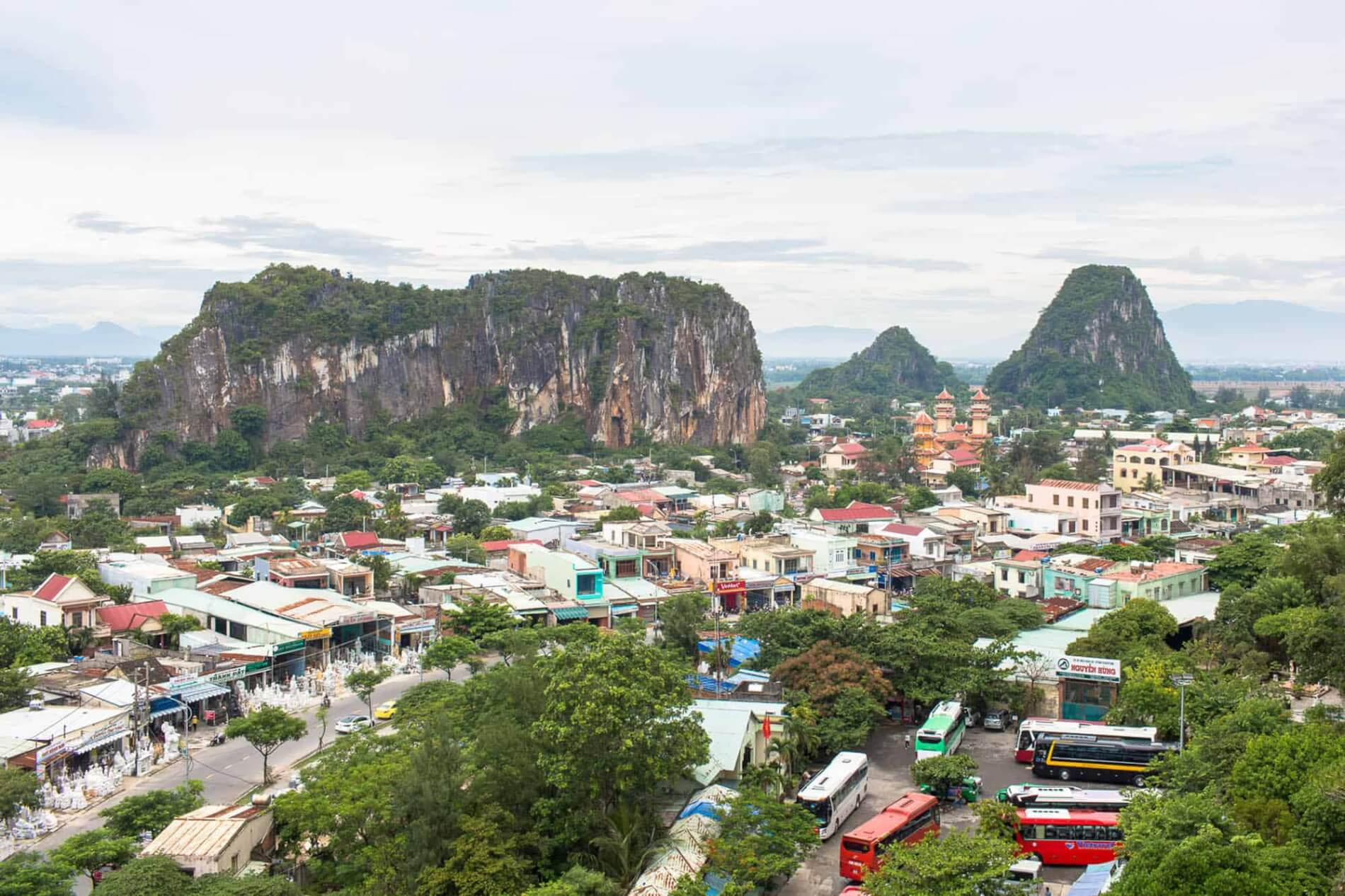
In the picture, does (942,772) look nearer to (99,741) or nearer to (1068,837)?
(1068,837)

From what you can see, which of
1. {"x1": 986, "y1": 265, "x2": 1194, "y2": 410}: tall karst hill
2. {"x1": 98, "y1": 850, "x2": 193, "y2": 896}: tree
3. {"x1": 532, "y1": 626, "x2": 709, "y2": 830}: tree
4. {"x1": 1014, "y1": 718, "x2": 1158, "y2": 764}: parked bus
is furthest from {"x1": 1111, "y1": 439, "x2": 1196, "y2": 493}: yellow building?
{"x1": 986, "y1": 265, "x2": 1194, "y2": 410}: tall karst hill

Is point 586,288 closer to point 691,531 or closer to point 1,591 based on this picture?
point 691,531

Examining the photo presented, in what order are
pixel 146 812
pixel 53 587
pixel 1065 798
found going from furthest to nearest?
pixel 53 587 → pixel 1065 798 → pixel 146 812

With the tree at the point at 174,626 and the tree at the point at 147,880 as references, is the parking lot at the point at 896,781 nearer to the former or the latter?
the tree at the point at 147,880

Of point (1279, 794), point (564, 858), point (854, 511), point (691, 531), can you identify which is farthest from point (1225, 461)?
point (564, 858)

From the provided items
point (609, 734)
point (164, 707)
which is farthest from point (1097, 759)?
point (164, 707)

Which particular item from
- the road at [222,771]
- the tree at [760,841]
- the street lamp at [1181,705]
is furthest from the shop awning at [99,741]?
the street lamp at [1181,705]
